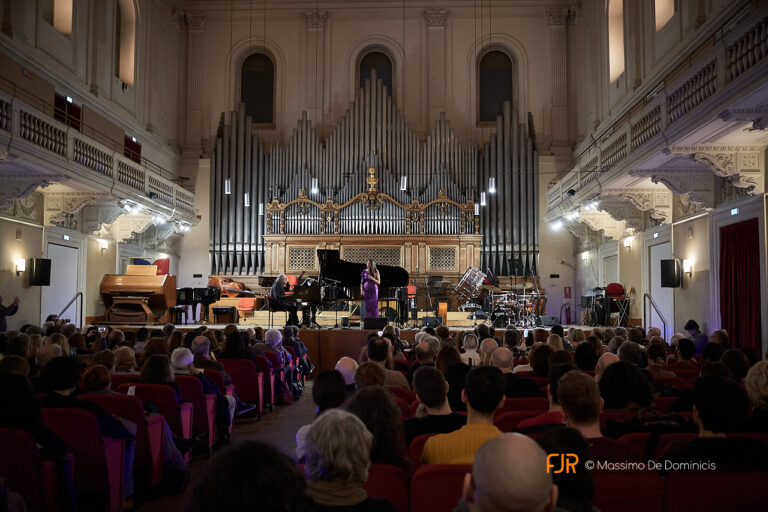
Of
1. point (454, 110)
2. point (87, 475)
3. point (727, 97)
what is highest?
point (454, 110)

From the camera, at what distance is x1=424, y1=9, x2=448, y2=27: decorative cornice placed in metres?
20.2

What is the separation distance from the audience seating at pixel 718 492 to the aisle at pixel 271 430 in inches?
122

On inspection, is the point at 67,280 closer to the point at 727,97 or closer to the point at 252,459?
the point at 727,97

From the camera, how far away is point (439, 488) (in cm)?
223

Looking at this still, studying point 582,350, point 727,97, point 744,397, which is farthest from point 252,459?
point 727,97

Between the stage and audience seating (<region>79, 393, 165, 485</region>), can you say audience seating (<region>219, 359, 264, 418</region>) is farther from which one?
the stage

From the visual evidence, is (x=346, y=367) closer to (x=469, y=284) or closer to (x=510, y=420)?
(x=510, y=420)

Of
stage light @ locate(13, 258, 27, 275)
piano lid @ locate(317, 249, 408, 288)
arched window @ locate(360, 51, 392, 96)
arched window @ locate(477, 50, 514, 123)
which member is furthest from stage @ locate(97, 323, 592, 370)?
arched window @ locate(360, 51, 392, 96)

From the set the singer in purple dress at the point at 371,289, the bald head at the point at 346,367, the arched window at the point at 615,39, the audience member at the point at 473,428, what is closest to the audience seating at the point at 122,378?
the bald head at the point at 346,367

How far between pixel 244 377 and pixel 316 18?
642 inches

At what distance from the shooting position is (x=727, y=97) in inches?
301

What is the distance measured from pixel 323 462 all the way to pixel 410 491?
546mm

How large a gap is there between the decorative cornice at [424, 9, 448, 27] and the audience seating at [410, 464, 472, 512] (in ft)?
65.4

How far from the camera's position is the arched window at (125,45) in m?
17.2
